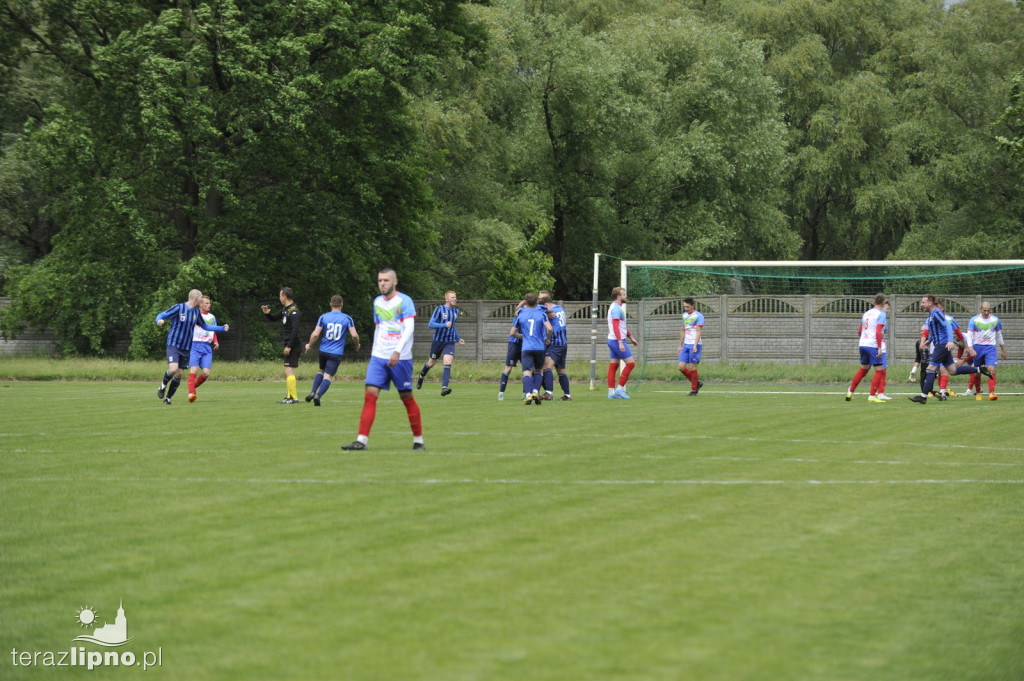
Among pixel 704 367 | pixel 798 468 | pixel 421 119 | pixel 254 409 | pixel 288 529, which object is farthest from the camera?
pixel 421 119

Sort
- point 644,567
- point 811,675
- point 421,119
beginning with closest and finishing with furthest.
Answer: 1. point 811,675
2. point 644,567
3. point 421,119

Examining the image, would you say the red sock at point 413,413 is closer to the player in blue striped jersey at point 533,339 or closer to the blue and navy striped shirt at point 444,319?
the player in blue striped jersey at point 533,339

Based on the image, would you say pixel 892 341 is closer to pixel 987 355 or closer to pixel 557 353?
pixel 987 355

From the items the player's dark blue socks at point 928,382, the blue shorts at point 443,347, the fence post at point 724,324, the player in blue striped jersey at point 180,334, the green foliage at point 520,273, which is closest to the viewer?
the player in blue striped jersey at point 180,334

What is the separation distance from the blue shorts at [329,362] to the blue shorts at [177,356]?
2.42 meters

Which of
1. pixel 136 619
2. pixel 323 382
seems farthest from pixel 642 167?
pixel 136 619

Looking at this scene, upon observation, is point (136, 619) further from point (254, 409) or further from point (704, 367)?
point (704, 367)

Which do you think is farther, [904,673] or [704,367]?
[704,367]

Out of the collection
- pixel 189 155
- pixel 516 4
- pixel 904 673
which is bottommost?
pixel 904 673

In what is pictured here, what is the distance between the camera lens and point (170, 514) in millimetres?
8906

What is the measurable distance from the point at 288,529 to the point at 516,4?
137 feet

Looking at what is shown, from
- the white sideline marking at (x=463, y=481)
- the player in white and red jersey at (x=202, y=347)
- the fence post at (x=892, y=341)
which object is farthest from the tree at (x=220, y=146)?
the white sideline marking at (x=463, y=481)

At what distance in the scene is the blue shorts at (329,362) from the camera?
2079 cm

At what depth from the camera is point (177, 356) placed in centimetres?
2089
